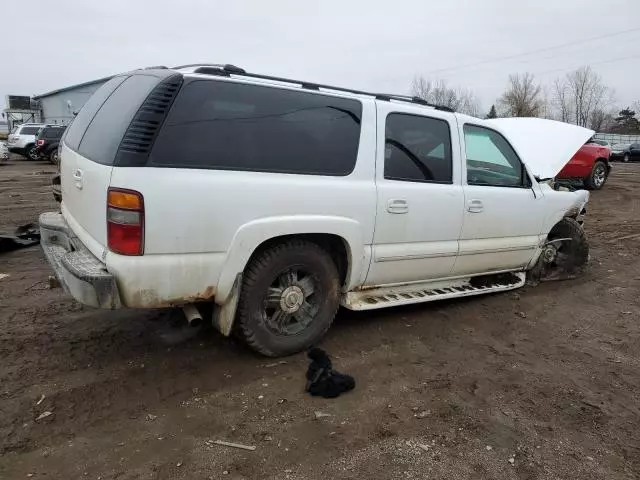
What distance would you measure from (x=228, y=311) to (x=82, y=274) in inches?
35.3

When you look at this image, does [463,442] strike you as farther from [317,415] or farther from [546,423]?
[317,415]

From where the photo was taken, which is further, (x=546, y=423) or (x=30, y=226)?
(x=30, y=226)

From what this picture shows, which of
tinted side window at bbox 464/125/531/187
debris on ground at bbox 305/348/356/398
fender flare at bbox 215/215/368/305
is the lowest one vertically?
debris on ground at bbox 305/348/356/398

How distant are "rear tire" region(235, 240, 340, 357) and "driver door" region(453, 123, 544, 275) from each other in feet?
4.74

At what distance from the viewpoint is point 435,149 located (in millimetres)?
4355

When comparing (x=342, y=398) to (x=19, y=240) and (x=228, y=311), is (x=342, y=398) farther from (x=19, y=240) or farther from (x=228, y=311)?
(x=19, y=240)

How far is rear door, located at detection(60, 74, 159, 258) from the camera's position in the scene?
3067mm

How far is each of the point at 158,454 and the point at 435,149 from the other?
3066 mm

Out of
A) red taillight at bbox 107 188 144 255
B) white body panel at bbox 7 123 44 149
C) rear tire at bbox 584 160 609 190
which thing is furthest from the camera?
white body panel at bbox 7 123 44 149

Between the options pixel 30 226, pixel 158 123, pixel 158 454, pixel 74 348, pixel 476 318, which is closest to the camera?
pixel 158 454

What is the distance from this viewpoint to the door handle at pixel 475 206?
4473 millimetres

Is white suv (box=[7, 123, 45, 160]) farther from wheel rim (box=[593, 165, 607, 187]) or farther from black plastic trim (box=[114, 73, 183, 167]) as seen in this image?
black plastic trim (box=[114, 73, 183, 167])

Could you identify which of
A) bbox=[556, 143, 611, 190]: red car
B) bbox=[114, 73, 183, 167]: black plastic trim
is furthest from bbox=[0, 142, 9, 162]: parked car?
bbox=[114, 73, 183, 167]: black plastic trim

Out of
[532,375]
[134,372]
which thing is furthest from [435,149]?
[134,372]
